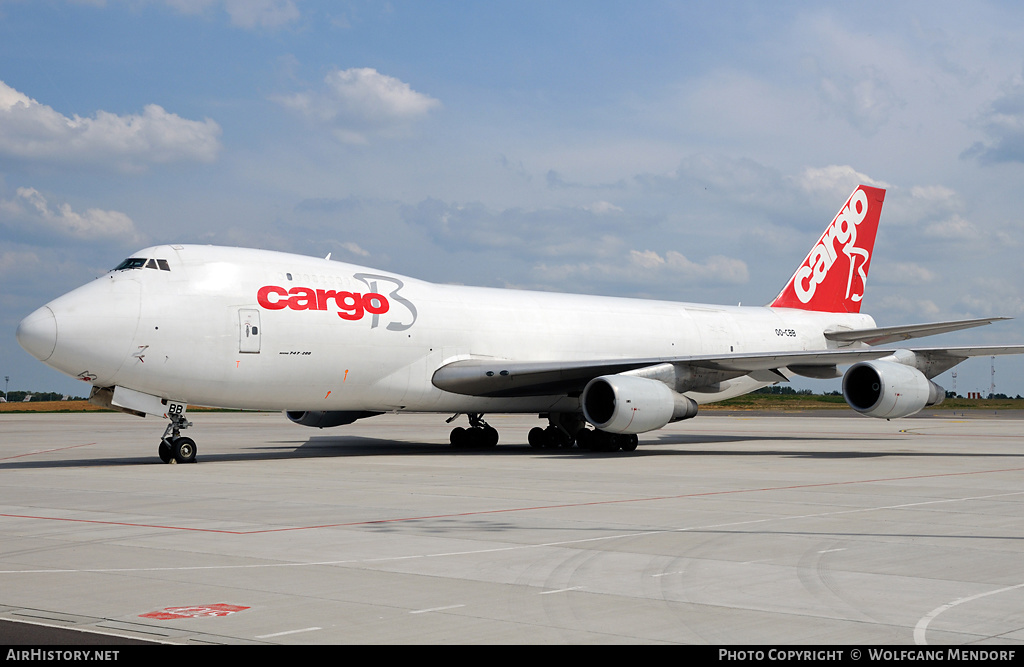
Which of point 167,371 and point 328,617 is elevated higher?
point 167,371

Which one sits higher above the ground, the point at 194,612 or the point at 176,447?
the point at 176,447

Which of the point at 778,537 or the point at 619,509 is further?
the point at 619,509

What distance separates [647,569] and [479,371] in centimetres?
1520

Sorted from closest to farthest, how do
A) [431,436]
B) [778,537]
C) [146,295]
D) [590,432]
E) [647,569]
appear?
[647,569] < [778,537] < [146,295] < [590,432] < [431,436]

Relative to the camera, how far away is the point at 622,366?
76.7 feet

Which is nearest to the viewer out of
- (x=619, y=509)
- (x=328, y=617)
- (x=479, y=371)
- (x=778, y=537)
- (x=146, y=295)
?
(x=328, y=617)

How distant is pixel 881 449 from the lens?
25.5 meters

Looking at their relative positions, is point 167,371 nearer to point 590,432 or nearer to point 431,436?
point 590,432

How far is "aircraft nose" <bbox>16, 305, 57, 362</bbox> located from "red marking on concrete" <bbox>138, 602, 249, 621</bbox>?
1254 cm

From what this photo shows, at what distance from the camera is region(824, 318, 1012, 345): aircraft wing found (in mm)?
25734

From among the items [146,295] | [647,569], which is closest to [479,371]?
[146,295]

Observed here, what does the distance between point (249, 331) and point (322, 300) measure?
→ 5.98ft

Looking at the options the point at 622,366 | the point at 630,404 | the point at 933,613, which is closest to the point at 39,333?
the point at 630,404

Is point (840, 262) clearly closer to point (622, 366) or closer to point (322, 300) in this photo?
point (622, 366)
